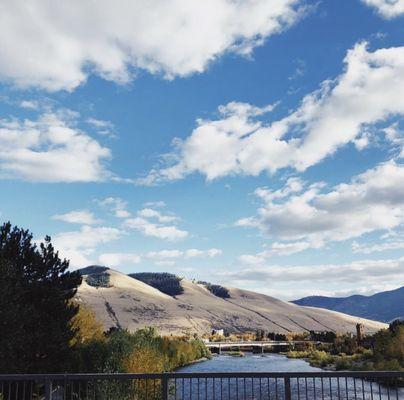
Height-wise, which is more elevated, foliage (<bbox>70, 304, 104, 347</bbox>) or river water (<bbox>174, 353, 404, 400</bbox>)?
foliage (<bbox>70, 304, 104, 347</bbox>)

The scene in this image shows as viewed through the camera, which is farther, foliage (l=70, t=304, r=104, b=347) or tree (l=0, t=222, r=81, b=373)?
foliage (l=70, t=304, r=104, b=347)

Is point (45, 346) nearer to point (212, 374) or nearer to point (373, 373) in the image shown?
point (212, 374)

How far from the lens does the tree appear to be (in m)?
32.7

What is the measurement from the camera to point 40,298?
3550 cm

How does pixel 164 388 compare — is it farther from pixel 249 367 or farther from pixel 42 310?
pixel 249 367

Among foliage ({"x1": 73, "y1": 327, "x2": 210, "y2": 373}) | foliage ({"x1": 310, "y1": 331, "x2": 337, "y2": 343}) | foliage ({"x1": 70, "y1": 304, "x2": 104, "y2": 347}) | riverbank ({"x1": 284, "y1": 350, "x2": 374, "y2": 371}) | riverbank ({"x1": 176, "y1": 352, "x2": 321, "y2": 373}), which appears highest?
foliage ({"x1": 70, "y1": 304, "x2": 104, "y2": 347})

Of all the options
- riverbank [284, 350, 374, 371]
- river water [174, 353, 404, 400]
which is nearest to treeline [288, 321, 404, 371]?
riverbank [284, 350, 374, 371]

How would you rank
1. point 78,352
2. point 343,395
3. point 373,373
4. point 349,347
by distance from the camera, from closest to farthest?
point 373,373 → point 78,352 → point 343,395 → point 349,347

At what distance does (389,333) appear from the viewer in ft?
→ 281

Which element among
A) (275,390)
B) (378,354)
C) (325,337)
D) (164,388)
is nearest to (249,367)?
(378,354)

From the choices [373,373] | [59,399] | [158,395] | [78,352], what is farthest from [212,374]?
[78,352]

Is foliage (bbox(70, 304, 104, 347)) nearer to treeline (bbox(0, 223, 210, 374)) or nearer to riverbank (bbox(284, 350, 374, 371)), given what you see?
treeline (bbox(0, 223, 210, 374))

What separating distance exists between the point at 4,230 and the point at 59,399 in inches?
463

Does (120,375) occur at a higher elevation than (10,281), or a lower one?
lower
